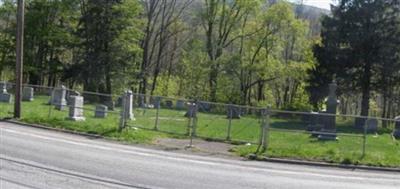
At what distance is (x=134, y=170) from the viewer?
11734 millimetres

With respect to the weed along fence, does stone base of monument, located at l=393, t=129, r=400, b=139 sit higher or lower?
lower

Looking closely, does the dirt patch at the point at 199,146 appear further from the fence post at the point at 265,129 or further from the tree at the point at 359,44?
the tree at the point at 359,44

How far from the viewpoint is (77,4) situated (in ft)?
202

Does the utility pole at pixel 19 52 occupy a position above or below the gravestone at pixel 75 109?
above

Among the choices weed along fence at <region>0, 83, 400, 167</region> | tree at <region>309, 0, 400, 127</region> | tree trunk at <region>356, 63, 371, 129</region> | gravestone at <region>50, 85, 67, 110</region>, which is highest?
tree at <region>309, 0, 400, 127</region>

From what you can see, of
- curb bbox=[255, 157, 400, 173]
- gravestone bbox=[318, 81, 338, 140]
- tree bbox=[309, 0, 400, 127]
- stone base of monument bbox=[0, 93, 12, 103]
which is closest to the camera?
curb bbox=[255, 157, 400, 173]

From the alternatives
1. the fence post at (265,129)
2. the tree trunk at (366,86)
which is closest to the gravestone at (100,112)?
the fence post at (265,129)

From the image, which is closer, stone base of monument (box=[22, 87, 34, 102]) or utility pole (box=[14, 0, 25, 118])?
utility pole (box=[14, 0, 25, 118])

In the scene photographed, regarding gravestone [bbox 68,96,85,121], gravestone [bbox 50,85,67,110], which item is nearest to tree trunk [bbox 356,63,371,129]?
gravestone [bbox 50,85,67,110]

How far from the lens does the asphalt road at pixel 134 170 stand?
10.1 m

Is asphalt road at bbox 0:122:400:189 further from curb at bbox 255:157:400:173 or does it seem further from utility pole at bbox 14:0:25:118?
utility pole at bbox 14:0:25:118

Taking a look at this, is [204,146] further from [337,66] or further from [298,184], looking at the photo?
[337,66]

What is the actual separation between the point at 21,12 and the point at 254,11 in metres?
41.4

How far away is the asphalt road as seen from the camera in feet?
33.0
